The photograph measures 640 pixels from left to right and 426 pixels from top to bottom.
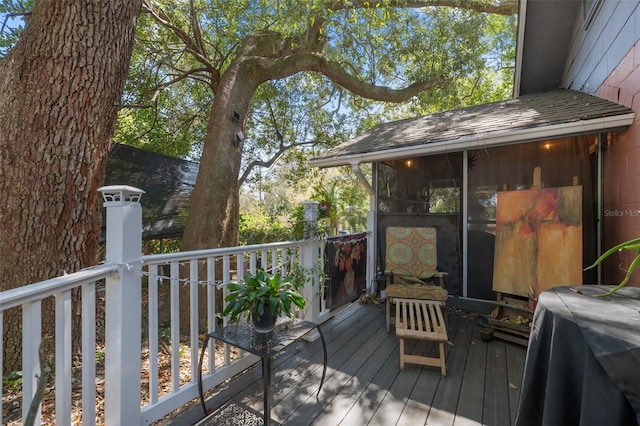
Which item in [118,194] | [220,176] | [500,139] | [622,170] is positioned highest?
[500,139]

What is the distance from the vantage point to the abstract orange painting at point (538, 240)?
9.50 ft

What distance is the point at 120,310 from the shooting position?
1.63 meters

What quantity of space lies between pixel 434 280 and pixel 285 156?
7.23 metres

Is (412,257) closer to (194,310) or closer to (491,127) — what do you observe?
(491,127)

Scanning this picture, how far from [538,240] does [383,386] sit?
7.37 ft

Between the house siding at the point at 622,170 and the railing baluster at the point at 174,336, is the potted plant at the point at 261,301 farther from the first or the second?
the house siding at the point at 622,170

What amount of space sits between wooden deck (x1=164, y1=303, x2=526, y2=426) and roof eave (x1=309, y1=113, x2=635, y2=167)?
2.18 m

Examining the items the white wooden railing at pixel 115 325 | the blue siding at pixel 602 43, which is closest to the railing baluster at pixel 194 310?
the white wooden railing at pixel 115 325

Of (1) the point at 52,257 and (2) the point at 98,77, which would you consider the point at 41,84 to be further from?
(1) the point at 52,257

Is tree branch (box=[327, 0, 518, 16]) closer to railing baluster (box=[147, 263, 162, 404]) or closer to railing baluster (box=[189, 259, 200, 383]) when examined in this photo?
railing baluster (box=[189, 259, 200, 383])

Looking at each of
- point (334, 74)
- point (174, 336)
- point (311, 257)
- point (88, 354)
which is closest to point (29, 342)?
point (88, 354)

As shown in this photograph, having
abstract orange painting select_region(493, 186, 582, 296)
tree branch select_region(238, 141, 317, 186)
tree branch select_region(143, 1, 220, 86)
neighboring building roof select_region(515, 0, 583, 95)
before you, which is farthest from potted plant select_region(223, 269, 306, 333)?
tree branch select_region(238, 141, 317, 186)

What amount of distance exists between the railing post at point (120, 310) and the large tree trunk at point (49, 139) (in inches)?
48.1

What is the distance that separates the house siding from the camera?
2545 mm
